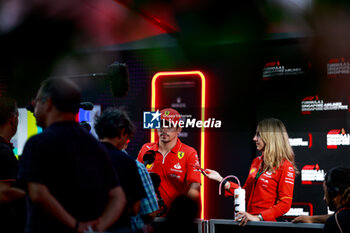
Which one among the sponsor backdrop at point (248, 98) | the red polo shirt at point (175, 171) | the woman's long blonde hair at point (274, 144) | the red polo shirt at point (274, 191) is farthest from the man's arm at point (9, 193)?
the sponsor backdrop at point (248, 98)

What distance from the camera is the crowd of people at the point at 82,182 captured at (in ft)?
5.58

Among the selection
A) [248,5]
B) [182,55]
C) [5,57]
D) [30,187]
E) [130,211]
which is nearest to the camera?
[30,187]

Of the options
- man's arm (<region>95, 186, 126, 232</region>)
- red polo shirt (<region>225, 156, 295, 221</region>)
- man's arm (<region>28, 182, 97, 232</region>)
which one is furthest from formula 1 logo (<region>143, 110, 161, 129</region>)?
man's arm (<region>28, 182, 97, 232</region>)

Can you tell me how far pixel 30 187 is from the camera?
169 cm

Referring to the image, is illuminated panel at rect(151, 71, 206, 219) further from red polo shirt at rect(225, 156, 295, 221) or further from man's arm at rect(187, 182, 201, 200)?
red polo shirt at rect(225, 156, 295, 221)

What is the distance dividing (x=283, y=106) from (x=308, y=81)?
13.6 inches

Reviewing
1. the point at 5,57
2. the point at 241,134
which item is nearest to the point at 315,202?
the point at 241,134

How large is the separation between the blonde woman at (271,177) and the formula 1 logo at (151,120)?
3.91 ft

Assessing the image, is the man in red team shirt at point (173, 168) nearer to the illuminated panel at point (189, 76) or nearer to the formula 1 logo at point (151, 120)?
the formula 1 logo at point (151, 120)

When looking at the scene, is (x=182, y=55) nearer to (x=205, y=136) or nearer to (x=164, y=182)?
(x=205, y=136)

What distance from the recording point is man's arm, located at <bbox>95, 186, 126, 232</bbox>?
5.88 feet

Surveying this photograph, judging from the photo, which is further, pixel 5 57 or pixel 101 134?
pixel 5 57

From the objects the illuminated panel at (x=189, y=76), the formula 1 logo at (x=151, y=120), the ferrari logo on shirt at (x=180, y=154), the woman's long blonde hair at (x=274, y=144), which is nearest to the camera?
the woman's long blonde hair at (x=274, y=144)

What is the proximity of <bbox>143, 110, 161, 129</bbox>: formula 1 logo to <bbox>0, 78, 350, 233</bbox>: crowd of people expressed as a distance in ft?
5.09
